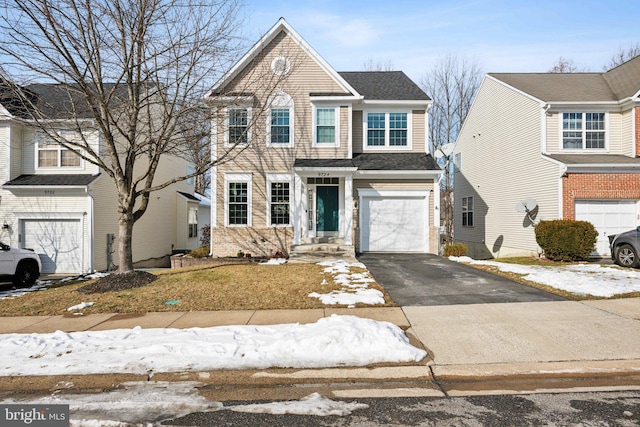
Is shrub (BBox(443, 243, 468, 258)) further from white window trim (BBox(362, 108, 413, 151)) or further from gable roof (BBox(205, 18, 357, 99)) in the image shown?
gable roof (BBox(205, 18, 357, 99))

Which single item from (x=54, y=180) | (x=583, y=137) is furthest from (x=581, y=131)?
(x=54, y=180)

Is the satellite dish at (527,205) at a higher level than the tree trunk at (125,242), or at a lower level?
higher

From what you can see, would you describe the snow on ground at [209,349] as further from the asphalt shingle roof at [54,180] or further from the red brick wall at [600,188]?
the red brick wall at [600,188]

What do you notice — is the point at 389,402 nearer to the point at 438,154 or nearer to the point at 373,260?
the point at 373,260

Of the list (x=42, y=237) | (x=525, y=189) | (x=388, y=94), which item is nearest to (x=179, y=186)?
(x=42, y=237)

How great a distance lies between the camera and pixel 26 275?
41.3 ft

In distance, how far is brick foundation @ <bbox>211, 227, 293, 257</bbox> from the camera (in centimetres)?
1614

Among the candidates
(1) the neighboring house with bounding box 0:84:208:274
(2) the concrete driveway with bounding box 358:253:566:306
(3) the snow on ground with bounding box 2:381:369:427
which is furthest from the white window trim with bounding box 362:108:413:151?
(3) the snow on ground with bounding box 2:381:369:427

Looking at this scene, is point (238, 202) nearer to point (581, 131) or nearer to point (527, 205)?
point (527, 205)

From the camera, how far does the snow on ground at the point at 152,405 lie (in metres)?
3.88

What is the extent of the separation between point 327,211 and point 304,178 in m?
1.74

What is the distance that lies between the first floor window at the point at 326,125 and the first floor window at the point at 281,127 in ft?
4.17

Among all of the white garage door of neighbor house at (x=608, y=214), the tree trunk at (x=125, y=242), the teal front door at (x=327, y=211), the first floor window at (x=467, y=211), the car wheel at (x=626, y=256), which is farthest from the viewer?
the first floor window at (x=467, y=211)

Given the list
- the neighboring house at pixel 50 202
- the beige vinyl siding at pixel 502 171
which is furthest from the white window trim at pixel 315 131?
the neighboring house at pixel 50 202
